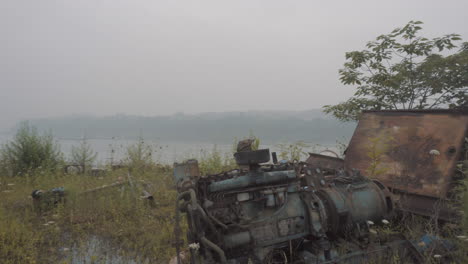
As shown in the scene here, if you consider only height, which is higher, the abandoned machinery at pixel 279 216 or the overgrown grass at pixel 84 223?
the abandoned machinery at pixel 279 216

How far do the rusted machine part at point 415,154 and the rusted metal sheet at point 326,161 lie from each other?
19 centimetres

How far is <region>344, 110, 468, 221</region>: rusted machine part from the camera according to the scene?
390 cm

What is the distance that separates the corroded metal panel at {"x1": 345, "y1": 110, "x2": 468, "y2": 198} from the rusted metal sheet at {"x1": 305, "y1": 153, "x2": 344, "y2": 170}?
180 mm

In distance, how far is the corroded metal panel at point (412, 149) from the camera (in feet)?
13.1

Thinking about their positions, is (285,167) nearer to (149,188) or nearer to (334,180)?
(334,180)

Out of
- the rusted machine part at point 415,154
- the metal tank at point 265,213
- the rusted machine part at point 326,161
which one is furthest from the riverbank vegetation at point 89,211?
the rusted machine part at point 326,161

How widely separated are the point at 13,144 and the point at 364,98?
9239 mm

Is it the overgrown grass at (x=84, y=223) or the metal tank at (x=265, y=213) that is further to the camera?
the overgrown grass at (x=84, y=223)

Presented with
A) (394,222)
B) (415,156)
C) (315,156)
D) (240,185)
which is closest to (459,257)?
(394,222)

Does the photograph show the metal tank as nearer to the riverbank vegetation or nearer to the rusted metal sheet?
the riverbank vegetation

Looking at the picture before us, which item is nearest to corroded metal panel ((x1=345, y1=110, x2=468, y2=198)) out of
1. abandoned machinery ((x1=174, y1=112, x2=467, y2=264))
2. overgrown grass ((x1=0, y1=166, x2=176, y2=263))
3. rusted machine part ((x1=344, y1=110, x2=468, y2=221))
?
rusted machine part ((x1=344, y1=110, x2=468, y2=221))

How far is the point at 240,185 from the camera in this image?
9.20ft

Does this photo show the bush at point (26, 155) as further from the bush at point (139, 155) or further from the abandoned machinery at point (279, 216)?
the abandoned machinery at point (279, 216)

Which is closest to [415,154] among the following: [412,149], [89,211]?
[412,149]
